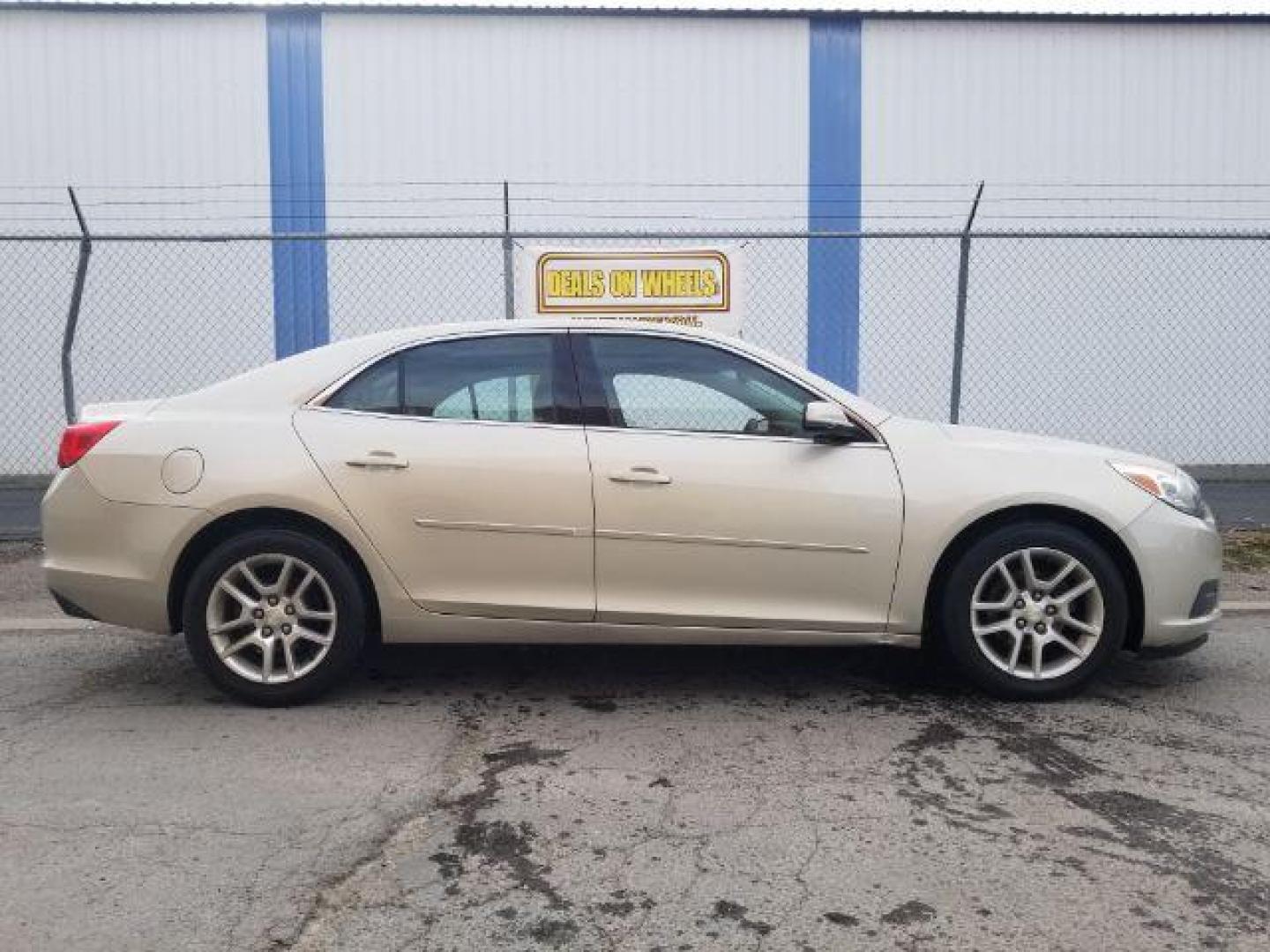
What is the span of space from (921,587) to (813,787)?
115cm

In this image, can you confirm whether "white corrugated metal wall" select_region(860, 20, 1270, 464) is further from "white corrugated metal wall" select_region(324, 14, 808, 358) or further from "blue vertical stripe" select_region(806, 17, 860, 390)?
"white corrugated metal wall" select_region(324, 14, 808, 358)

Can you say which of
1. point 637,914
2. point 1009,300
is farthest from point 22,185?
point 637,914

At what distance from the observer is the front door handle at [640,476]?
454 cm

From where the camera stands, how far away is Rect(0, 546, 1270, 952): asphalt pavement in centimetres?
284

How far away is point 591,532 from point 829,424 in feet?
3.26

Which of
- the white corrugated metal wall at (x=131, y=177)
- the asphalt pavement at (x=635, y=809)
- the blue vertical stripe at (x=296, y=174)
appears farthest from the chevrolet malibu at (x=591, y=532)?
the white corrugated metal wall at (x=131, y=177)

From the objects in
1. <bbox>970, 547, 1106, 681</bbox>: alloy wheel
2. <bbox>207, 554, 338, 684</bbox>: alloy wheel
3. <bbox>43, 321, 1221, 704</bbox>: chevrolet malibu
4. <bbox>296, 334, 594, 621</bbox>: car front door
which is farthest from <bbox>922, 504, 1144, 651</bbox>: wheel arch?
<bbox>207, 554, 338, 684</bbox>: alloy wheel

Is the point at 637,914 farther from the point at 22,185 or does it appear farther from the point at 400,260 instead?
the point at 22,185

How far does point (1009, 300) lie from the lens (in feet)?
41.0

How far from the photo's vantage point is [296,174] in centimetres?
1231

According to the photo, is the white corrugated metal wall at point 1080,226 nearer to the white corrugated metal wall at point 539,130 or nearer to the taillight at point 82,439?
the white corrugated metal wall at point 539,130

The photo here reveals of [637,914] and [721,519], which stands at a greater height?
[721,519]

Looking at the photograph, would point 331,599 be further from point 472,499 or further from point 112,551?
point 112,551

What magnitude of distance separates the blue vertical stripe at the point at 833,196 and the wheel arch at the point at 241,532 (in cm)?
853
